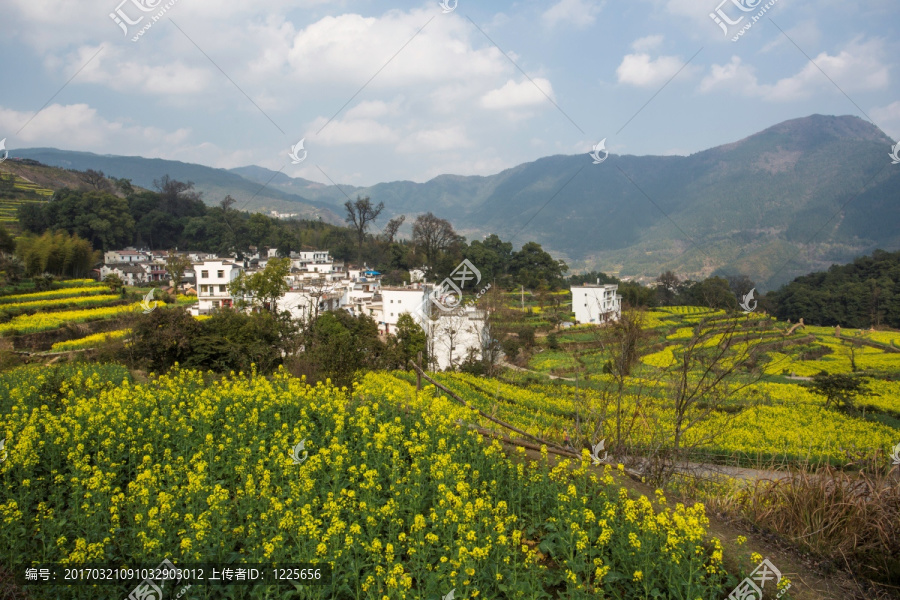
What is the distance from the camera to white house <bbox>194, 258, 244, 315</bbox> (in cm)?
3750

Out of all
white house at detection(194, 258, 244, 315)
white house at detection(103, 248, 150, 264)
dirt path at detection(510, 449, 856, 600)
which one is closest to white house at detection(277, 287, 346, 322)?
white house at detection(194, 258, 244, 315)

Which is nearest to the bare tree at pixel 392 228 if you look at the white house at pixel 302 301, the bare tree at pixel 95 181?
the white house at pixel 302 301

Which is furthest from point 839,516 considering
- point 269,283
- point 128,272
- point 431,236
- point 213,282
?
point 431,236

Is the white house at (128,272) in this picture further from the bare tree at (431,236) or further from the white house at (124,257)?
the bare tree at (431,236)

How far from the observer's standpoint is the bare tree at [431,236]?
204ft

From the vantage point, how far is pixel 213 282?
38.1 meters

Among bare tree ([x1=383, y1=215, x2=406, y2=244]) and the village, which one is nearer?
the village

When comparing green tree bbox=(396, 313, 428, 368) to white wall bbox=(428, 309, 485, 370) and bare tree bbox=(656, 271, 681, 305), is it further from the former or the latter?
bare tree bbox=(656, 271, 681, 305)

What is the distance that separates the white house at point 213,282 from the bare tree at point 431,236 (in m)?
27.1

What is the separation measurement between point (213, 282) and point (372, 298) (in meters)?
12.0

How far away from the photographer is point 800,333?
38.7 metres

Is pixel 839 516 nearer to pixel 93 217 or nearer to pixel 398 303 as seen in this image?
pixel 398 303

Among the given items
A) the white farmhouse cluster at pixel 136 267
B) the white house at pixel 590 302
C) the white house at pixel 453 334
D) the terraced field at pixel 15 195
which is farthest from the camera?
the terraced field at pixel 15 195

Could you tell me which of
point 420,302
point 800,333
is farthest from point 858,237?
point 420,302
